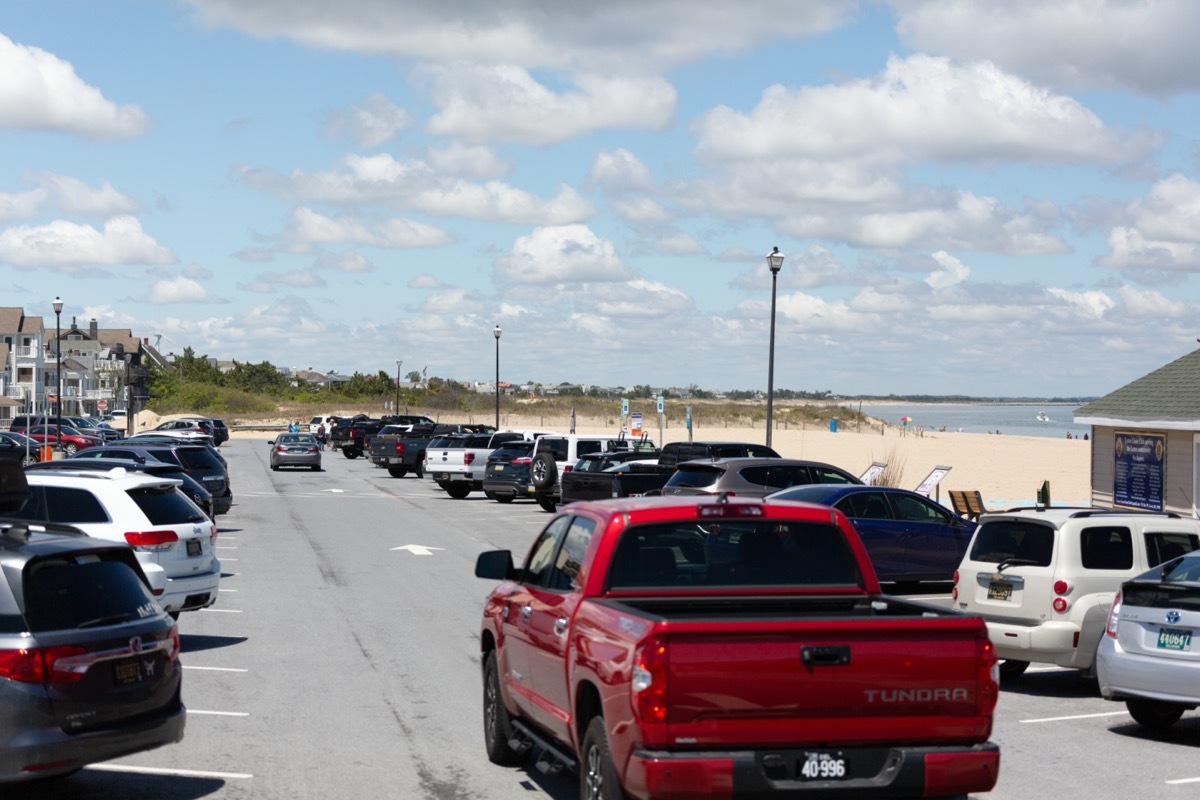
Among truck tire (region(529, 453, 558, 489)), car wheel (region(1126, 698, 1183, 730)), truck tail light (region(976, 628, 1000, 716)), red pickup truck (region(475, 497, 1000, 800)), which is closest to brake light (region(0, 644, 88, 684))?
red pickup truck (region(475, 497, 1000, 800))

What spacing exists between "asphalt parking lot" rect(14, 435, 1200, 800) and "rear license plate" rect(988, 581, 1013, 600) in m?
0.88

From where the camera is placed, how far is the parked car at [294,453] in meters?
55.0

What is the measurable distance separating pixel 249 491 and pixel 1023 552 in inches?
1263

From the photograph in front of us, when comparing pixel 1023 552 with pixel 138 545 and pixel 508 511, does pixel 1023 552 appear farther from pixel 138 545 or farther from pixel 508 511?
pixel 508 511

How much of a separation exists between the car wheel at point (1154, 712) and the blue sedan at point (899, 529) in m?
8.29

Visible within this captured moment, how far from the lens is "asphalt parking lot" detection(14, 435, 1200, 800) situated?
874 centimetres

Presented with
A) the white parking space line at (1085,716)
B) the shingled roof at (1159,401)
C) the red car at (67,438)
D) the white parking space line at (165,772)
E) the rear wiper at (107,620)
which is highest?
the shingled roof at (1159,401)

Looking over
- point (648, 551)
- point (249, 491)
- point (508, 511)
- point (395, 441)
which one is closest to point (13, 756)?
point (648, 551)

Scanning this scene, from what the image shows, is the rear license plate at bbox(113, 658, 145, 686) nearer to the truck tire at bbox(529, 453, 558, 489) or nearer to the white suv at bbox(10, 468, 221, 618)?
the white suv at bbox(10, 468, 221, 618)

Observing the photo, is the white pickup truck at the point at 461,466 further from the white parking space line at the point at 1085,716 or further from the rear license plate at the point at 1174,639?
the rear license plate at the point at 1174,639

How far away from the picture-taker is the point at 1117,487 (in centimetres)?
2727

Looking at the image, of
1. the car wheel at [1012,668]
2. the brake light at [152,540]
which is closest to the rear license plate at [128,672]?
the brake light at [152,540]

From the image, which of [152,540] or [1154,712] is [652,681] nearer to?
[1154,712]

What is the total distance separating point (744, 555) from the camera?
308 inches
